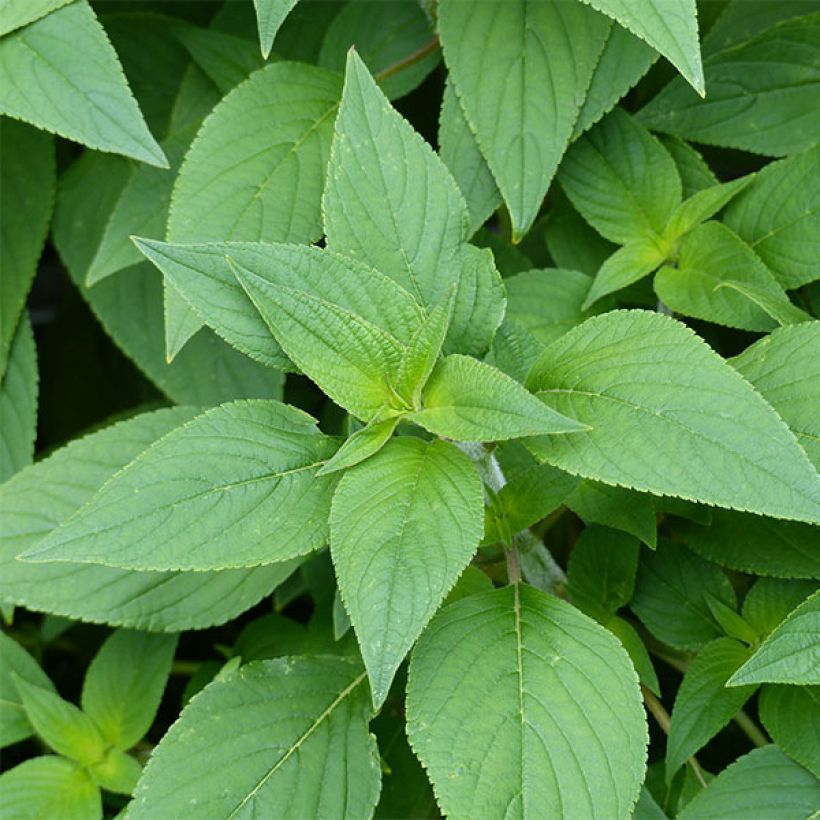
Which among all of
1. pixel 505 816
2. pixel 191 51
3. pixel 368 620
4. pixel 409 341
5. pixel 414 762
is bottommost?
pixel 414 762

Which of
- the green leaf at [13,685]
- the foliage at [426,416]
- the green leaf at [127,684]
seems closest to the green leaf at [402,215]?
the foliage at [426,416]

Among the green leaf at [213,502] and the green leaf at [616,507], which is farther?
the green leaf at [616,507]

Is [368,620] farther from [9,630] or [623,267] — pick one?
[9,630]

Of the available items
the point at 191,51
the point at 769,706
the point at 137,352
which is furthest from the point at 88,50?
the point at 769,706

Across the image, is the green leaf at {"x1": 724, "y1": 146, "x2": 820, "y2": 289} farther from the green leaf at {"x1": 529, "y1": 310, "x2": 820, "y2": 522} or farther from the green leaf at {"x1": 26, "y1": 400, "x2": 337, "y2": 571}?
the green leaf at {"x1": 26, "y1": 400, "x2": 337, "y2": 571}

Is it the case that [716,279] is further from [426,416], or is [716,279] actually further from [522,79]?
[426,416]

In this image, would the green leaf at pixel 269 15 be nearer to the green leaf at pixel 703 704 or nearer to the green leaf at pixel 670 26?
the green leaf at pixel 670 26

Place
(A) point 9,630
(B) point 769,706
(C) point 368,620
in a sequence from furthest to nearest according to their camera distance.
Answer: (A) point 9,630, (B) point 769,706, (C) point 368,620
